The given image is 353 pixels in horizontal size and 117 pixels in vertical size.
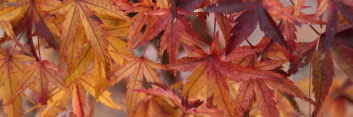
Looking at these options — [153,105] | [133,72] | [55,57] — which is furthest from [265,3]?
[55,57]

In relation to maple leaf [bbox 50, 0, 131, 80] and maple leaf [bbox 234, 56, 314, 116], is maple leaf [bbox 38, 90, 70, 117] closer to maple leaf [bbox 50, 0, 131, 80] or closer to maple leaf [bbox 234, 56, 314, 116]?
maple leaf [bbox 50, 0, 131, 80]

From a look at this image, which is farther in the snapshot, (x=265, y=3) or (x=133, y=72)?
(x=133, y=72)

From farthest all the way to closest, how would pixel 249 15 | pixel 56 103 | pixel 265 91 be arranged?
pixel 56 103
pixel 265 91
pixel 249 15

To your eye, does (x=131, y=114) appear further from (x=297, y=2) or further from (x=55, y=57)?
(x=55, y=57)

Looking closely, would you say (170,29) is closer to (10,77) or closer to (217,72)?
(217,72)

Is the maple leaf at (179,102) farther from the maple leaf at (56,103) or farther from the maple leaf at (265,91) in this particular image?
the maple leaf at (56,103)

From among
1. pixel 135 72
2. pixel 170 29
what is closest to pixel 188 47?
pixel 170 29

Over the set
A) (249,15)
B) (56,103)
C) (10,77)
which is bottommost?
(56,103)

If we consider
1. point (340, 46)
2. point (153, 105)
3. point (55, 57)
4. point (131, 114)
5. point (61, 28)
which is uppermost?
point (61, 28)

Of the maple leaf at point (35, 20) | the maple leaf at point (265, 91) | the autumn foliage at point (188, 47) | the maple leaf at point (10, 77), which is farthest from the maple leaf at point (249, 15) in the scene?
the maple leaf at point (10, 77)
